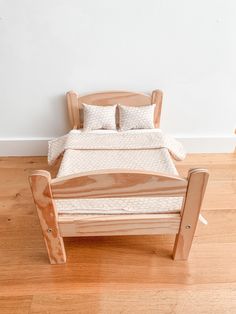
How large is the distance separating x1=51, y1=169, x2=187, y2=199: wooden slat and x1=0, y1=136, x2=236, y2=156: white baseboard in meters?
1.21

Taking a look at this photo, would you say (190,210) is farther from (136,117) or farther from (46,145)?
(46,145)

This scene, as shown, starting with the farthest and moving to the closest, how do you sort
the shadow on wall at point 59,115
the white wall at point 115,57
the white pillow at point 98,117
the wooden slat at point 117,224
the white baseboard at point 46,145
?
1. the white baseboard at point 46,145
2. the shadow on wall at point 59,115
3. the white pillow at point 98,117
4. the white wall at point 115,57
5. the wooden slat at point 117,224

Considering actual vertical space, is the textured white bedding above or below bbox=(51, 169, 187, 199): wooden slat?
below

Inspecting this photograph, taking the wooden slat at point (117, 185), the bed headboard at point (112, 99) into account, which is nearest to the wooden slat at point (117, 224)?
the wooden slat at point (117, 185)

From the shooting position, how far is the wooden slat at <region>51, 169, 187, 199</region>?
86 centimetres

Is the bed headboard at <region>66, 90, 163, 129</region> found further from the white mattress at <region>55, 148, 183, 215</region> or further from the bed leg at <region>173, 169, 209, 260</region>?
the bed leg at <region>173, 169, 209, 260</region>

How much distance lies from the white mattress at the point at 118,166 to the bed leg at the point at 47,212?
80mm

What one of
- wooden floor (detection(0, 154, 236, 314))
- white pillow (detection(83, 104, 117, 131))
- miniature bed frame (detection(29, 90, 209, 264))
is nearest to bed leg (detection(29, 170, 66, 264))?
miniature bed frame (detection(29, 90, 209, 264))

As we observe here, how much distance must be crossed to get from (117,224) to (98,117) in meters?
0.86

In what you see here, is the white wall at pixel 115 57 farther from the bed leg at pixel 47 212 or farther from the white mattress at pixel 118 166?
the bed leg at pixel 47 212

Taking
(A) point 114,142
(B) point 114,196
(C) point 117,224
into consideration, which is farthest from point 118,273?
(A) point 114,142

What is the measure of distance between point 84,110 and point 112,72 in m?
0.35

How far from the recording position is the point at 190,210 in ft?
3.29

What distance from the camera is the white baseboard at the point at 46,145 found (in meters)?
2.02
